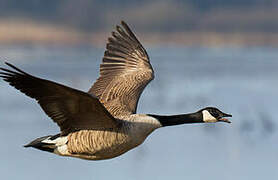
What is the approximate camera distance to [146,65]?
40.1 ft

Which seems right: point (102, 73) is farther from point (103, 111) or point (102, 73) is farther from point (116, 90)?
point (103, 111)

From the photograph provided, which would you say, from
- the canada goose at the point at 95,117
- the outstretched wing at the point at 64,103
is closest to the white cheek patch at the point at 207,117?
the canada goose at the point at 95,117

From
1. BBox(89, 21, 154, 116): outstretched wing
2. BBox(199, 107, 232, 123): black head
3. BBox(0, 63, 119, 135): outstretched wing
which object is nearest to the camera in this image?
BBox(0, 63, 119, 135): outstretched wing

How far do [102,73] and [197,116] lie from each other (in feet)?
8.57

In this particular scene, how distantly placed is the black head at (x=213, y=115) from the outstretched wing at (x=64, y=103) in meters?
1.71

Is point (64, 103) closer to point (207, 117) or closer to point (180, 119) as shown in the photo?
point (180, 119)

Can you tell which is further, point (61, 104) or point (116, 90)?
point (116, 90)

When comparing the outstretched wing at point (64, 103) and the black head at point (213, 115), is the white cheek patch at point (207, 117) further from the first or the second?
the outstretched wing at point (64, 103)

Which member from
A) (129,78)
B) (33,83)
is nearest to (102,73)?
(129,78)

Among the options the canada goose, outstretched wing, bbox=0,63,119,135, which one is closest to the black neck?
the canada goose

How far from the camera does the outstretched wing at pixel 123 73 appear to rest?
10.7 m

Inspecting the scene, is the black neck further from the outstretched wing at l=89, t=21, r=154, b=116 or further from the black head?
the outstretched wing at l=89, t=21, r=154, b=116

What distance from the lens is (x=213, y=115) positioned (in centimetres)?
985

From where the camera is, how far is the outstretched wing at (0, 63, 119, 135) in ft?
25.6
